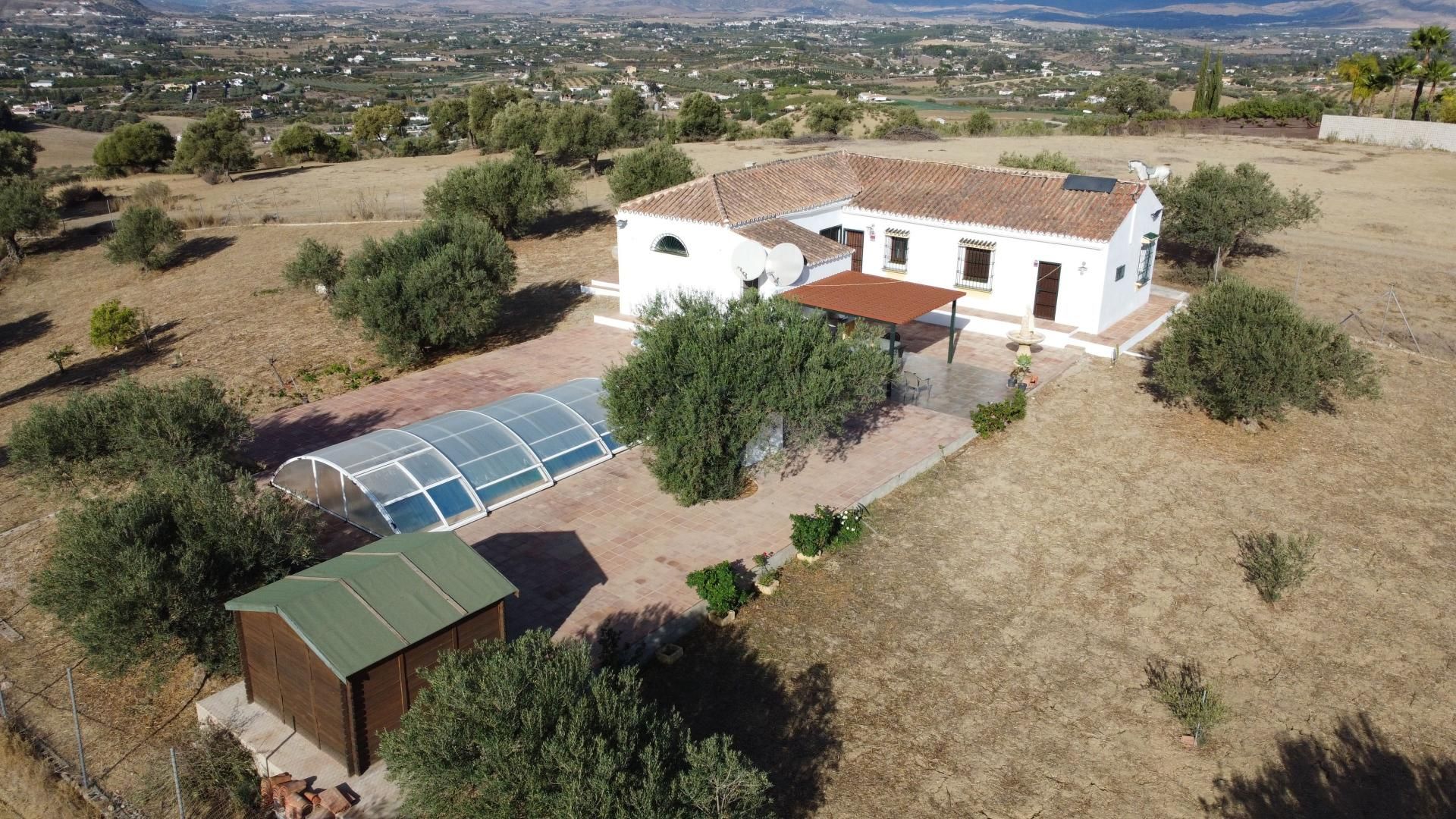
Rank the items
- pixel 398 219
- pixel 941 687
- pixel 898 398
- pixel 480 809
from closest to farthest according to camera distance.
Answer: pixel 480 809 < pixel 941 687 < pixel 898 398 < pixel 398 219

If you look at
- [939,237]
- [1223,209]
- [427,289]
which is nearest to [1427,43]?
[1223,209]

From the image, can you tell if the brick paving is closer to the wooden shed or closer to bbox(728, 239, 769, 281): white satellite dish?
the wooden shed

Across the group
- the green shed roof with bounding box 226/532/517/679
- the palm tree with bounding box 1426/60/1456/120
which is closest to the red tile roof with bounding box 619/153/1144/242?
the green shed roof with bounding box 226/532/517/679

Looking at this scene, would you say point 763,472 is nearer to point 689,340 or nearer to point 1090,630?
point 689,340

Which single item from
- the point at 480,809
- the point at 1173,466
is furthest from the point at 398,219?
the point at 480,809

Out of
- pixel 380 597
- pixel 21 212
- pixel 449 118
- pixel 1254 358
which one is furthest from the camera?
pixel 449 118

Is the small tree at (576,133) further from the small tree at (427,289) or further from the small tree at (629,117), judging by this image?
the small tree at (427,289)

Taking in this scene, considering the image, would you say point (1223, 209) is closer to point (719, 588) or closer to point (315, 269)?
point (719, 588)
